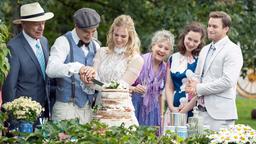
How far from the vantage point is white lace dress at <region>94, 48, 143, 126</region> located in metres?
6.94

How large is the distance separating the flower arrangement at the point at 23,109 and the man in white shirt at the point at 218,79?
1.73 meters

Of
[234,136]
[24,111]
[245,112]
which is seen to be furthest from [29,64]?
[245,112]

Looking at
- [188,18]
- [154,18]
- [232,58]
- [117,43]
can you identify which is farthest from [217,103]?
[154,18]

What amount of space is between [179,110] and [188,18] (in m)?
3.83

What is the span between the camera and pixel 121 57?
23.0ft

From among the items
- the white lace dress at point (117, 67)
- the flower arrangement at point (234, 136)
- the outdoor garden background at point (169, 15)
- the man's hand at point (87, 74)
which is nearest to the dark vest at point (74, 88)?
the white lace dress at point (117, 67)

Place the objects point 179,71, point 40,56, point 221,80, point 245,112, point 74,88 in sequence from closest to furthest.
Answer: point 74,88 < point 40,56 < point 221,80 < point 179,71 < point 245,112

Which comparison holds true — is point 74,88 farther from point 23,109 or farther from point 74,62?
point 23,109

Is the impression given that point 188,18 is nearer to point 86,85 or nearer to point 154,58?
point 154,58

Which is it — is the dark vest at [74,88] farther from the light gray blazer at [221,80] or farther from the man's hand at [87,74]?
the light gray blazer at [221,80]

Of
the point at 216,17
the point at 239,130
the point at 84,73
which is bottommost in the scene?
the point at 239,130

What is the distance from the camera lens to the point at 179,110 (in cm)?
773

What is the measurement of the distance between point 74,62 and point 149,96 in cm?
123

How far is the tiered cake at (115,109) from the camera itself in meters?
6.00
